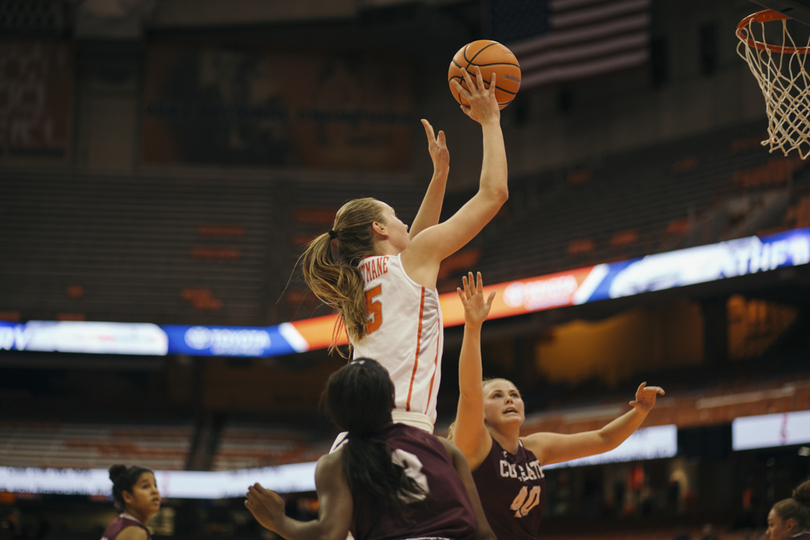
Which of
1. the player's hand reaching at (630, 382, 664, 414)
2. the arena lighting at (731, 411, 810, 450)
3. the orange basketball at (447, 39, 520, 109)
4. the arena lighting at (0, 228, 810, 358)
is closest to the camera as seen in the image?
the orange basketball at (447, 39, 520, 109)

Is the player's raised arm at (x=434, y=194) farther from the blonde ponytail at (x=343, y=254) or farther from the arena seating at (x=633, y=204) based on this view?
the arena seating at (x=633, y=204)

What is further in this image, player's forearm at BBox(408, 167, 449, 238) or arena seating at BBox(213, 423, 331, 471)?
arena seating at BBox(213, 423, 331, 471)

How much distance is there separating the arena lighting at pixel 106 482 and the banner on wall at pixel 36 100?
A: 8.16 meters

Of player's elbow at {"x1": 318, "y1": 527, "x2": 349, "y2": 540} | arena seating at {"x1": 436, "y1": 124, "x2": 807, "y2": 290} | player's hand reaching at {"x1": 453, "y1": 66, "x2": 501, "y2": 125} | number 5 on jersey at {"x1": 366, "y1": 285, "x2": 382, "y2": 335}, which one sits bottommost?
player's elbow at {"x1": 318, "y1": 527, "x2": 349, "y2": 540}

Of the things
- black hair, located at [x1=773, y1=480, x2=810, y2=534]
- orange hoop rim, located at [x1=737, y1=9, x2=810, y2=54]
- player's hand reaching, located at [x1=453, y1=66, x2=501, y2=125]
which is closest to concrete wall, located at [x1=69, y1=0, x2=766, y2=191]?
orange hoop rim, located at [x1=737, y1=9, x2=810, y2=54]

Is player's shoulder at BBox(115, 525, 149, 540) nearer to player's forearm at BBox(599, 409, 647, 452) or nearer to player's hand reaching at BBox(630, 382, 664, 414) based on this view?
player's forearm at BBox(599, 409, 647, 452)

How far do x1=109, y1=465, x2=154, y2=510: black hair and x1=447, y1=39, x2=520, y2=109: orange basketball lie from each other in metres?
2.61

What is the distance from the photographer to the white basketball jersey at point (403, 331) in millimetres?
2990

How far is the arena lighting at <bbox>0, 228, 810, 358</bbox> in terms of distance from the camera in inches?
464

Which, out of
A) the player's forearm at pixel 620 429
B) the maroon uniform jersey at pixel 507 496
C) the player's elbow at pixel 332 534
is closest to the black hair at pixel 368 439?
the player's elbow at pixel 332 534

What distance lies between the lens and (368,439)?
8.43 feet

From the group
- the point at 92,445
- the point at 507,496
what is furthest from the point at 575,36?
the point at 507,496

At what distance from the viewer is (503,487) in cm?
371

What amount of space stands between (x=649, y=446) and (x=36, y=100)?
16679 millimetres
